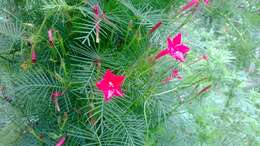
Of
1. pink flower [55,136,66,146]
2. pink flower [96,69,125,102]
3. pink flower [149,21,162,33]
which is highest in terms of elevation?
pink flower [149,21,162,33]

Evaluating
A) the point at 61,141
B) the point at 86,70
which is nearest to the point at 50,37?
the point at 86,70

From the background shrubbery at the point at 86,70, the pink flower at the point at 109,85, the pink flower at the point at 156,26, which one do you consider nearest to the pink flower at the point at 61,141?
the background shrubbery at the point at 86,70

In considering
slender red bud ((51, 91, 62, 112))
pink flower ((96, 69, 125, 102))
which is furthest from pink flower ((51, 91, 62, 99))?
pink flower ((96, 69, 125, 102))

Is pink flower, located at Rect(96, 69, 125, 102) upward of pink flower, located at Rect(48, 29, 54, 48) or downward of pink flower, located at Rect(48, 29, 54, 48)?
downward

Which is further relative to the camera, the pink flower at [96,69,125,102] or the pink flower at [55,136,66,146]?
the pink flower at [55,136,66,146]

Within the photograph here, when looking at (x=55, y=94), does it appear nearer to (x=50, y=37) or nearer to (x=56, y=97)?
(x=56, y=97)

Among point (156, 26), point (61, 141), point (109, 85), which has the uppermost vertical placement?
point (156, 26)

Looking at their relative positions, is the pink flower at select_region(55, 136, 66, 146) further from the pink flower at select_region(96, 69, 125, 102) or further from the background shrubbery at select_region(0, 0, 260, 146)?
the pink flower at select_region(96, 69, 125, 102)

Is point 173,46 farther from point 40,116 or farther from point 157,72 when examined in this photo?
point 40,116

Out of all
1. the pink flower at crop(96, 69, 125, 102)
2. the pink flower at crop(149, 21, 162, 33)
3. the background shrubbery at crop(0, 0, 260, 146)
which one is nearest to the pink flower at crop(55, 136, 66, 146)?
the background shrubbery at crop(0, 0, 260, 146)

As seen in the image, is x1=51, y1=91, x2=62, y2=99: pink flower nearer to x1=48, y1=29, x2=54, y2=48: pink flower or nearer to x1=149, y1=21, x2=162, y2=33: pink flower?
x1=48, y1=29, x2=54, y2=48: pink flower

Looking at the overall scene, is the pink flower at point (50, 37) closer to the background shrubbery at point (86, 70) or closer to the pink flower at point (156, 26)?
the background shrubbery at point (86, 70)

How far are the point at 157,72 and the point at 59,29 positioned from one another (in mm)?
232

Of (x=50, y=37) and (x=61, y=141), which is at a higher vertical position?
(x=50, y=37)
